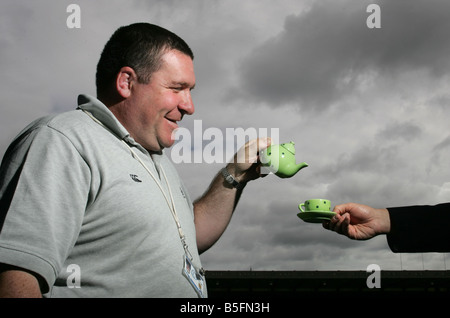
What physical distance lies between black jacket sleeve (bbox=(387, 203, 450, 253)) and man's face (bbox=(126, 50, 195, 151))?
1.87m

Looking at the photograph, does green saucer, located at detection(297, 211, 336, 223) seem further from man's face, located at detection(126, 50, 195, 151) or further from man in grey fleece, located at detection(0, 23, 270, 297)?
man's face, located at detection(126, 50, 195, 151)

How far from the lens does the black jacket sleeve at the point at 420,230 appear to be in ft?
9.71

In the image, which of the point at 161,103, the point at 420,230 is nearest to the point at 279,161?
the point at 161,103

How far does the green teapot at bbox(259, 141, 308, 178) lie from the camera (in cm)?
289

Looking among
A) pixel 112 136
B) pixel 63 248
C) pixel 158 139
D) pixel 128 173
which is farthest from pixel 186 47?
pixel 63 248

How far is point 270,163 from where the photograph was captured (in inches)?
114

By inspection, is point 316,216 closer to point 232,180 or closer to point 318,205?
point 318,205

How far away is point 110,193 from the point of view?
5.85ft

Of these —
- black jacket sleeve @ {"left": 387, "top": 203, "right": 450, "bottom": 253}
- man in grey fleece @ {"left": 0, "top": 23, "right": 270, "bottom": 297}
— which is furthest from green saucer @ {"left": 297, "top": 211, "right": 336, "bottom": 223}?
man in grey fleece @ {"left": 0, "top": 23, "right": 270, "bottom": 297}

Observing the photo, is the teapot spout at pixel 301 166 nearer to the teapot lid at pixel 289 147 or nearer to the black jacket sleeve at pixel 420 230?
the teapot lid at pixel 289 147

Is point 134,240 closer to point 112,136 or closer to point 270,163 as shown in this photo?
point 112,136

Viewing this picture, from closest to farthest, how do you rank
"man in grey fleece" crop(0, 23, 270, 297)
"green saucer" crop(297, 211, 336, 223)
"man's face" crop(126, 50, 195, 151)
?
"man in grey fleece" crop(0, 23, 270, 297) < "man's face" crop(126, 50, 195, 151) < "green saucer" crop(297, 211, 336, 223)

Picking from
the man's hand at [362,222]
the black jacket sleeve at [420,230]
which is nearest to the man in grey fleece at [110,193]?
the man's hand at [362,222]
